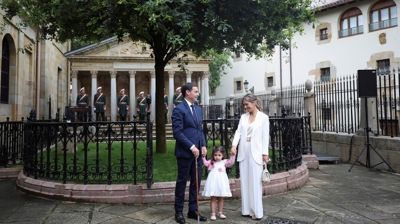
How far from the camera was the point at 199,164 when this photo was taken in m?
4.35

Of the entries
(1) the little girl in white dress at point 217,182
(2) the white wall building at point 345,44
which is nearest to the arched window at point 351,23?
(2) the white wall building at point 345,44

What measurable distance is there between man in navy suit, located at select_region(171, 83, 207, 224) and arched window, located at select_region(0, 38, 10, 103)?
9.62m

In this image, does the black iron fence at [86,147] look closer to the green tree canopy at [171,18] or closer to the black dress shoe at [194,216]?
the black dress shoe at [194,216]

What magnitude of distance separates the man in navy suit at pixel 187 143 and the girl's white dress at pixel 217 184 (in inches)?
7.8

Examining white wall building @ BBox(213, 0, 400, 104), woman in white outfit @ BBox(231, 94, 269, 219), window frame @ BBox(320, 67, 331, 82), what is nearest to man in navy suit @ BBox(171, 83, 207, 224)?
woman in white outfit @ BBox(231, 94, 269, 219)

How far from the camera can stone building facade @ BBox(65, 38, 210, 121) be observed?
928 inches

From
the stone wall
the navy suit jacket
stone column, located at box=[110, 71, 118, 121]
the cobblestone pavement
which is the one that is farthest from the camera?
stone column, located at box=[110, 71, 118, 121]

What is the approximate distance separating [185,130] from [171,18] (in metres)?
2.98

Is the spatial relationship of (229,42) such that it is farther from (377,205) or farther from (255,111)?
(377,205)

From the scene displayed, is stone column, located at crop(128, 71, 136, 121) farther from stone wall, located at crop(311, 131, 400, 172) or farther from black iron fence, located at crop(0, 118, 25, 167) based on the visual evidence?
stone wall, located at crop(311, 131, 400, 172)

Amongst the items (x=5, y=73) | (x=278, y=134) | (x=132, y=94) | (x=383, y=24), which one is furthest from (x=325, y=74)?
(x=5, y=73)

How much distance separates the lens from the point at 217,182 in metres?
4.25

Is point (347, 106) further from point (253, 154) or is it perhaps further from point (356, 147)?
point (253, 154)

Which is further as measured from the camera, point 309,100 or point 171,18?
point 309,100
